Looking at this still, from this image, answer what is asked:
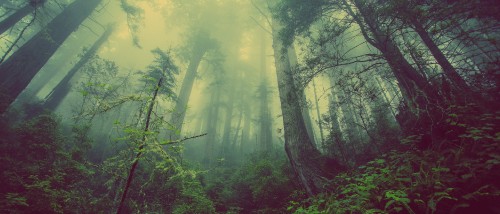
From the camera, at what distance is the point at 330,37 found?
6.10m

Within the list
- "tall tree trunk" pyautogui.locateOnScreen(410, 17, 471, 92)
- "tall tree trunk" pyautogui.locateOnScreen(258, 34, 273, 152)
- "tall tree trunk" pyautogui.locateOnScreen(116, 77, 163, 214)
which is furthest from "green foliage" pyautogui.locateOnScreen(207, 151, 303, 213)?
"tall tree trunk" pyautogui.locateOnScreen(258, 34, 273, 152)

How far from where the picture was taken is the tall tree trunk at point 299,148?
17.7 feet

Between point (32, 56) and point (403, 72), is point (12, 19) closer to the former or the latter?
point (32, 56)

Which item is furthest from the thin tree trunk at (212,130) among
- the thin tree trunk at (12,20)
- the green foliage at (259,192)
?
the thin tree trunk at (12,20)

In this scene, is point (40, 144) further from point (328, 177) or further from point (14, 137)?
point (328, 177)

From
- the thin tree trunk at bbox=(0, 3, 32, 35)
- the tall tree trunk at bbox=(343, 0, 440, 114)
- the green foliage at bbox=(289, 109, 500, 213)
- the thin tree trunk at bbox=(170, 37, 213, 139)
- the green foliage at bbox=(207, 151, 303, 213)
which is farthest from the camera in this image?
the thin tree trunk at bbox=(170, 37, 213, 139)

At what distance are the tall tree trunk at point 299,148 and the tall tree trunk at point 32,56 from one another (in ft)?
24.7

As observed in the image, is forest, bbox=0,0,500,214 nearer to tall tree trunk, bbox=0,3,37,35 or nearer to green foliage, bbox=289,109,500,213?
green foliage, bbox=289,109,500,213

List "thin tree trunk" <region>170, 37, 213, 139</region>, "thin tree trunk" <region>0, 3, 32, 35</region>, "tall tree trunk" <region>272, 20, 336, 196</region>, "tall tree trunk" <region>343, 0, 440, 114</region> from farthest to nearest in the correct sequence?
"thin tree trunk" <region>170, 37, 213, 139</region> → "thin tree trunk" <region>0, 3, 32, 35</region> → "tall tree trunk" <region>272, 20, 336, 196</region> → "tall tree trunk" <region>343, 0, 440, 114</region>

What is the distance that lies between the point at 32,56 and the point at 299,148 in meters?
8.67

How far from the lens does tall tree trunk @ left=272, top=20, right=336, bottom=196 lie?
213 inches

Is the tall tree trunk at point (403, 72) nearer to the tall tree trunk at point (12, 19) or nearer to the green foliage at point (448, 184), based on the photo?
the green foliage at point (448, 184)

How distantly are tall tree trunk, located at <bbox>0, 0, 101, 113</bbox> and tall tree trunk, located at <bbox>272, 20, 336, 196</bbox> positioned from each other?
7542mm

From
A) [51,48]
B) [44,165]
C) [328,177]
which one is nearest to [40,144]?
[44,165]
